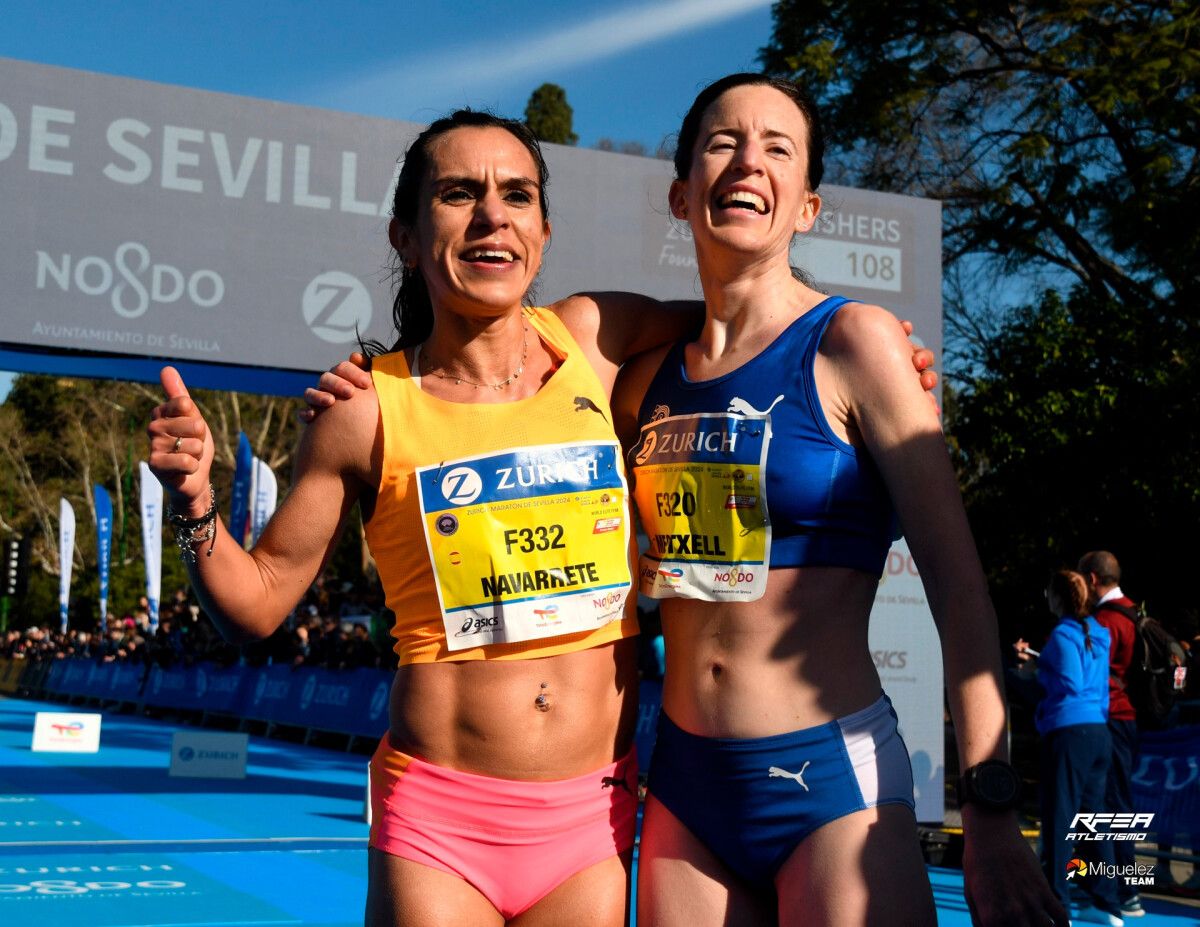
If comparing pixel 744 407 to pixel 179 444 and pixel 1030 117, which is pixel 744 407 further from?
pixel 1030 117

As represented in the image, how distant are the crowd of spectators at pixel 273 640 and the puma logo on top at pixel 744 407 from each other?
20.8 ft

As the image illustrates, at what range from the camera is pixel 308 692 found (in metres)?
16.8

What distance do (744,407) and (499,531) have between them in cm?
47

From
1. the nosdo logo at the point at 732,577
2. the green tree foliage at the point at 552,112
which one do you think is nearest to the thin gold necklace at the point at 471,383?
the nosdo logo at the point at 732,577

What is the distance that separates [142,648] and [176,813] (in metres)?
15.4

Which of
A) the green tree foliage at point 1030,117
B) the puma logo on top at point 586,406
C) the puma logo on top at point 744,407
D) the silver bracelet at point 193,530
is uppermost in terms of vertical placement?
the green tree foliage at point 1030,117

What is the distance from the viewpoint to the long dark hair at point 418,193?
8.44 ft

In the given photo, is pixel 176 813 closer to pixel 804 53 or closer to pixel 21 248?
pixel 21 248

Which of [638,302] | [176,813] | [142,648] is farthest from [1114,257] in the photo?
[142,648]

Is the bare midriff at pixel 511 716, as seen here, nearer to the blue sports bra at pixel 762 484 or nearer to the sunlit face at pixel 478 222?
the blue sports bra at pixel 762 484

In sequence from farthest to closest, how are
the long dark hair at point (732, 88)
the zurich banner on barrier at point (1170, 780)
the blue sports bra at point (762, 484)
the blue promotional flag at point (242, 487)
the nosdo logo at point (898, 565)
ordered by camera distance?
the blue promotional flag at point (242, 487) < the nosdo logo at point (898, 565) < the zurich banner on barrier at point (1170, 780) < the long dark hair at point (732, 88) < the blue sports bra at point (762, 484)

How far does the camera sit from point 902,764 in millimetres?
2205

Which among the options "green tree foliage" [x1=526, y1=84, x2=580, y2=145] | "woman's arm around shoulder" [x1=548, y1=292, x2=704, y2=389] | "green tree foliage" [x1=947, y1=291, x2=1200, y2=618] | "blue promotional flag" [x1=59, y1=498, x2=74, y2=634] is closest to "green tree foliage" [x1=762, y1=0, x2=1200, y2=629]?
"green tree foliage" [x1=947, y1=291, x2=1200, y2=618]

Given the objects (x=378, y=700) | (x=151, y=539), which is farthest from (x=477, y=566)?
(x=151, y=539)
